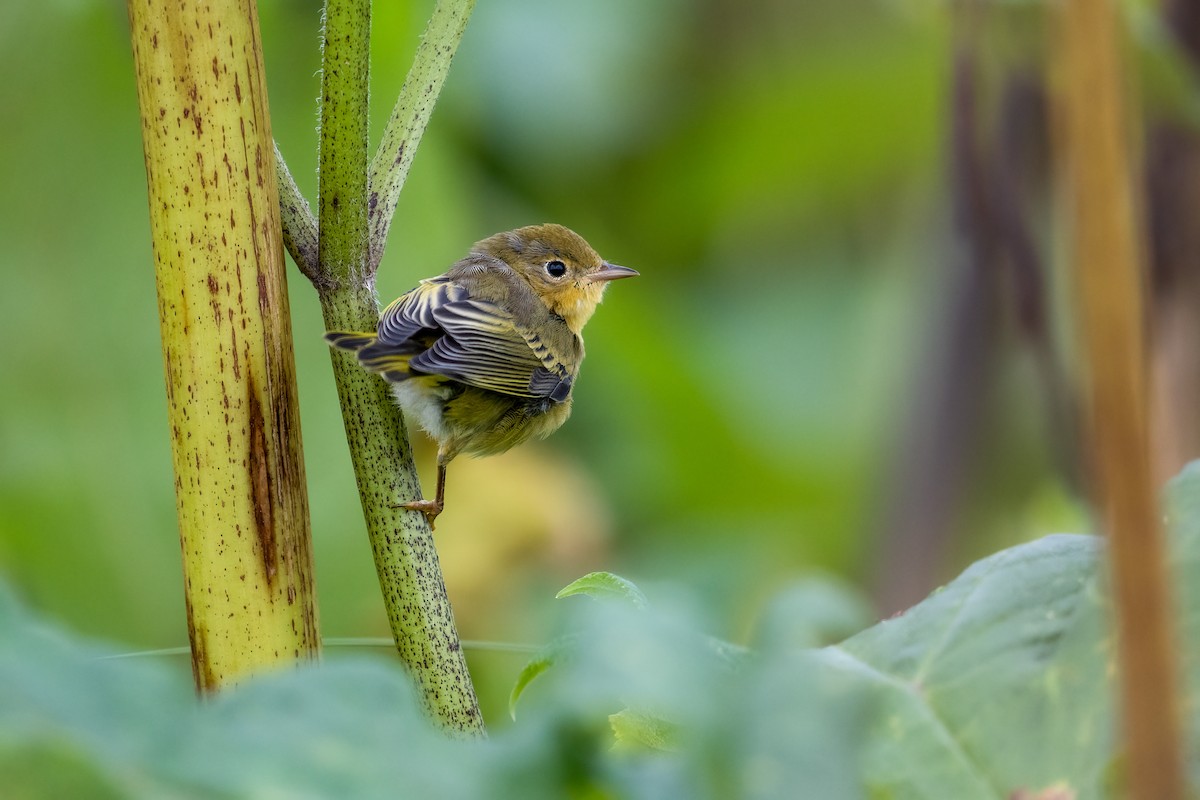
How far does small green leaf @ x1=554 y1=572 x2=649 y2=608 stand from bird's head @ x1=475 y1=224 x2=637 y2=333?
187cm

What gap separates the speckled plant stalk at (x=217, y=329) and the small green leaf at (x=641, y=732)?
20 centimetres

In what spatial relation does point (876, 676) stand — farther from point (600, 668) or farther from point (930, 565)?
point (930, 565)

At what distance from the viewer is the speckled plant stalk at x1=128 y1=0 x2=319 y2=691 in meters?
0.78

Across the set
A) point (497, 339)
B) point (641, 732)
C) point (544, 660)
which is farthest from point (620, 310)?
point (544, 660)

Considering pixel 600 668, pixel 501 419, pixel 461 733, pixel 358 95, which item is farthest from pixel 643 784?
pixel 501 419

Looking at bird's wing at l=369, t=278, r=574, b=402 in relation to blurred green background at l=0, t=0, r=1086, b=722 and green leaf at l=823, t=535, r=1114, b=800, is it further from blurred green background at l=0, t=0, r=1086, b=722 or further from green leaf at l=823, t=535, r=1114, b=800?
green leaf at l=823, t=535, r=1114, b=800

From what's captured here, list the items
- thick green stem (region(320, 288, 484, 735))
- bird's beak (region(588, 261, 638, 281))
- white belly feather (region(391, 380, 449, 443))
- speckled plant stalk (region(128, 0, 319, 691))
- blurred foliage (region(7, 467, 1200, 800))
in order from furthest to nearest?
bird's beak (region(588, 261, 638, 281)), white belly feather (region(391, 380, 449, 443)), thick green stem (region(320, 288, 484, 735)), speckled plant stalk (region(128, 0, 319, 691)), blurred foliage (region(7, 467, 1200, 800))

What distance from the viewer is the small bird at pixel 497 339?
1.89 meters

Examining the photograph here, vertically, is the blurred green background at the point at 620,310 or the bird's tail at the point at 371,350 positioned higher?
the bird's tail at the point at 371,350

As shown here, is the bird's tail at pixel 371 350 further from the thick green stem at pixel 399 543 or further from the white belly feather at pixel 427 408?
the white belly feather at pixel 427 408

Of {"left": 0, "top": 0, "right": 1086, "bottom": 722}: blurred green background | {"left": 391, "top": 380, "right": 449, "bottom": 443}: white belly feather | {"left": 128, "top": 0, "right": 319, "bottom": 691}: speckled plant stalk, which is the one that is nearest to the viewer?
{"left": 128, "top": 0, "right": 319, "bottom": 691}: speckled plant stalk

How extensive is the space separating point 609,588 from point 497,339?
1.49 m

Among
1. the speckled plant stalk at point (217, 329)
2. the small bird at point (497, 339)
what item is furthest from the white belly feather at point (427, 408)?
the speckled plant stalk at point (217, 329)

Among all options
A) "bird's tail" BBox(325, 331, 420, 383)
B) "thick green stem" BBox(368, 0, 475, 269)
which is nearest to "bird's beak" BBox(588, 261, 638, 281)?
"bird's tail" BBox(325, 331, 420, 383)
